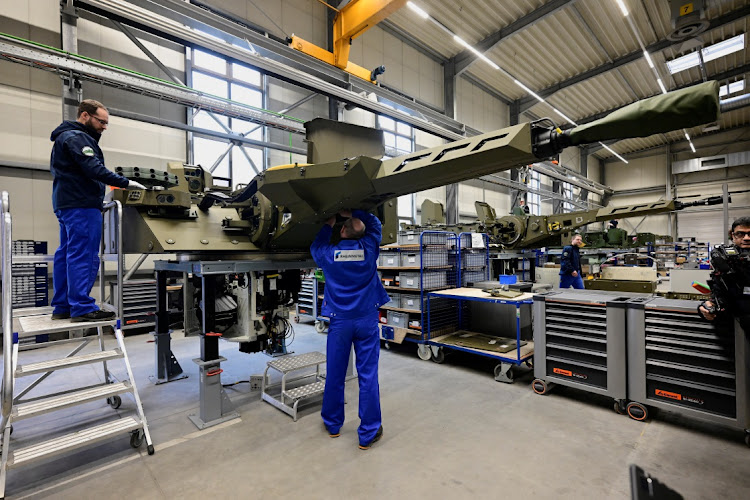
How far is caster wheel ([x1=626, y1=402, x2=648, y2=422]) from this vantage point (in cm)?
288

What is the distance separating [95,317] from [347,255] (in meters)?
1.95

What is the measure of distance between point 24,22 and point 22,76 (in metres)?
0.80

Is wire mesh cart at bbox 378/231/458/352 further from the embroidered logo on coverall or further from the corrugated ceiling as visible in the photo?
the corrugated ceiling

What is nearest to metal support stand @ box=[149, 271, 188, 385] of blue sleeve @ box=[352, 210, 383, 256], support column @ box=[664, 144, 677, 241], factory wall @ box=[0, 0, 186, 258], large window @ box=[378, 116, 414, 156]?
blue sleeve @ box=[352, 210, 383, 256]

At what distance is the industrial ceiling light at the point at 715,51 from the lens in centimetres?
915

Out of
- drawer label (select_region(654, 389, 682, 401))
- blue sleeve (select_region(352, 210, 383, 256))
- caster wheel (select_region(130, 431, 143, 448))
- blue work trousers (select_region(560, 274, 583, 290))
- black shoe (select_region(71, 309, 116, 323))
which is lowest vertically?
caster wheel (select_region(130, 431, 143, 448))

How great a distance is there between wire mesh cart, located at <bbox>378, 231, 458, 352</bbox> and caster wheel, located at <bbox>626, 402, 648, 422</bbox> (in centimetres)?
216

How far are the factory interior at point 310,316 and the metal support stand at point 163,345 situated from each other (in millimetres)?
23

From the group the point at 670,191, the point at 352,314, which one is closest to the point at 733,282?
the point at 352,314

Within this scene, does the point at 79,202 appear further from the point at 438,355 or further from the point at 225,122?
the point at 225,122

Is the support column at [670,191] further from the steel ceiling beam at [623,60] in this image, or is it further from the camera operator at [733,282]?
the camera operator at [733,282]

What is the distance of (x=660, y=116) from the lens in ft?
4.30

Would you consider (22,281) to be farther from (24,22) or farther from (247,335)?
(247,335)

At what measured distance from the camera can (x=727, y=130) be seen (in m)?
16.6
